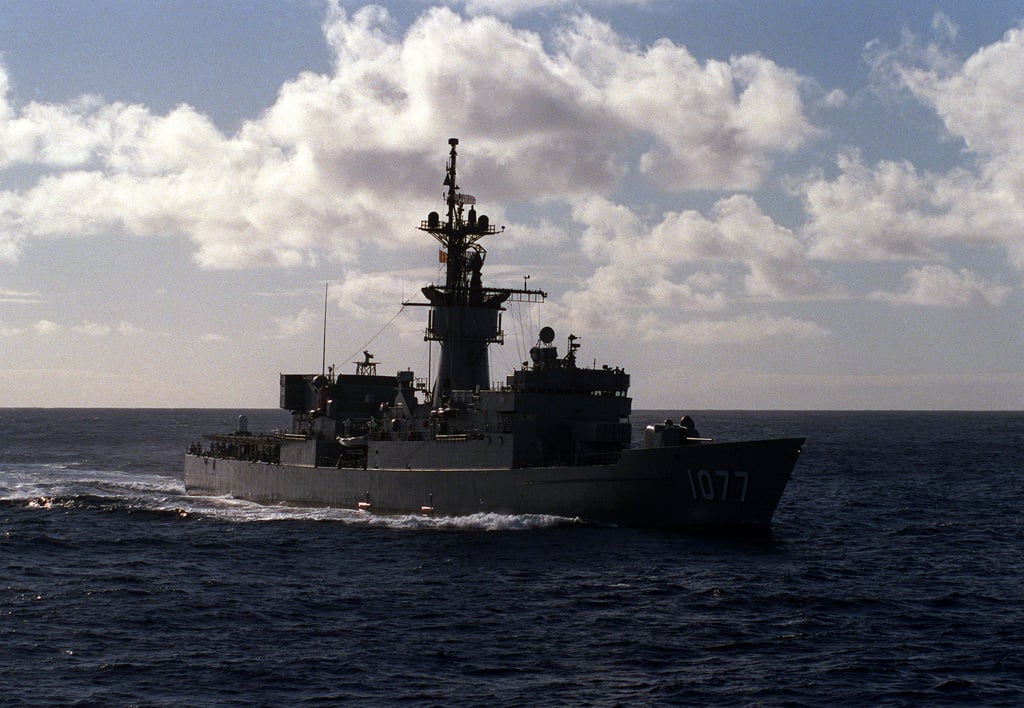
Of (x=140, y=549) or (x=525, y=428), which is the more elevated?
(x=525, y=428)

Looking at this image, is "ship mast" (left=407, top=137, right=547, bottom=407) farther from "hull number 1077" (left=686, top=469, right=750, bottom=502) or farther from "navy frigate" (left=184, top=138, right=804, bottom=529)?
"hull number 1077" (left=686, top=469, right=750, bottom=502)

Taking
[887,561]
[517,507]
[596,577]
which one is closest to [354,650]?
[596,577]

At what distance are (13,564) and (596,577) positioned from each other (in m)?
20.1

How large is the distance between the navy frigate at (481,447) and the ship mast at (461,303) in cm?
7

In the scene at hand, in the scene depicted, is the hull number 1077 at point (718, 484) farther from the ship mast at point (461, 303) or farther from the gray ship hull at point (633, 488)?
the ship mast at point (461, 303)

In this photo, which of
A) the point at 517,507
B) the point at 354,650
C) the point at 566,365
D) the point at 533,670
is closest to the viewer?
the point at 533,670

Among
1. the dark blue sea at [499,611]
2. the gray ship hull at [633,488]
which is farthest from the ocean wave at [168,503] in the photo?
the gray ship hull at [633,488]

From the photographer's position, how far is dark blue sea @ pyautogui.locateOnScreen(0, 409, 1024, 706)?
21125 millimetres

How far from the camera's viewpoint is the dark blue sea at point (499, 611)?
69.3 feet

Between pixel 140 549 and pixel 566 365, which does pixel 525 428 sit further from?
pixel 140 549

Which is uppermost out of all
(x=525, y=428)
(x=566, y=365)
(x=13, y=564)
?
(x=566, y=365)

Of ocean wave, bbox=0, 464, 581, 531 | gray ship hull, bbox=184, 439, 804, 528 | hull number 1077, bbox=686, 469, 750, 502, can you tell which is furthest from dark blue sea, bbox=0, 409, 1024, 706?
hull number 1077, bbox=686, 469, 750, 502

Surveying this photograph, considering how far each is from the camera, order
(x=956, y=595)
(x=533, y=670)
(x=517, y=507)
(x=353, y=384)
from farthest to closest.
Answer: (x=353, y=384) → (x=517, y=507) → (x=956, y=595) → (x=533, y=670)

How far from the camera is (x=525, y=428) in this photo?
134ft
